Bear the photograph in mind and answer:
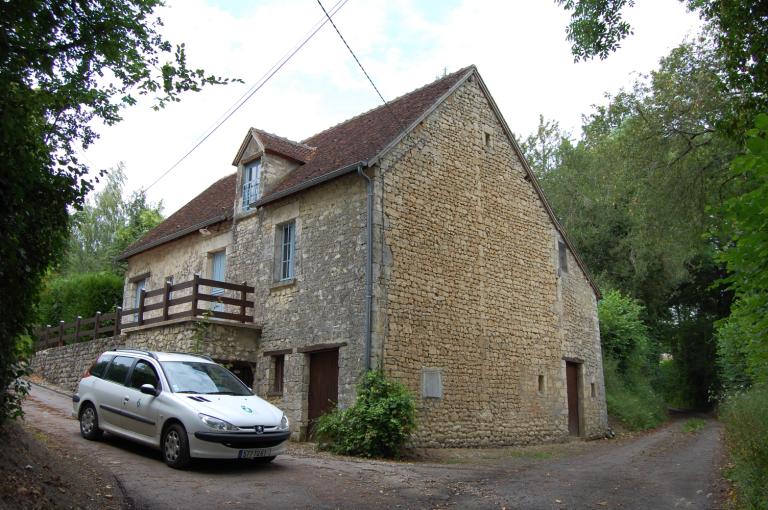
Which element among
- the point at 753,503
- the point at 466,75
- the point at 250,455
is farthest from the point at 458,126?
the point at 753,503

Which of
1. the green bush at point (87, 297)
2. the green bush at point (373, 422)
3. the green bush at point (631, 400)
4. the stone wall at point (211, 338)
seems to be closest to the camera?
the green bush at point (373, 422)

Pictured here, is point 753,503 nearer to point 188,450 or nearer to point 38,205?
point 188,450

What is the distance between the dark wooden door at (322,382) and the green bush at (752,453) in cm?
716

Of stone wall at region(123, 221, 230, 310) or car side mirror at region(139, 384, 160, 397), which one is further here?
stone wall at region(123, 221, 230, 310)

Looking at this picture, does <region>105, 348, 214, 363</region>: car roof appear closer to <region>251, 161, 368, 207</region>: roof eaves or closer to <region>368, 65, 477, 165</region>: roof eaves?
<region>251, 161, 368, 207</region>: roof eaves

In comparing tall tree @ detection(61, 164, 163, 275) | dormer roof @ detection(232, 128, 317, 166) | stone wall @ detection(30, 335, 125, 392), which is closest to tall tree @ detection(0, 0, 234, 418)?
dormer roof @ detection(232, 128, 317, 166)

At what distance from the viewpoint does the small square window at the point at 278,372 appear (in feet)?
46.5

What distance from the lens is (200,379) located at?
9.39 meters

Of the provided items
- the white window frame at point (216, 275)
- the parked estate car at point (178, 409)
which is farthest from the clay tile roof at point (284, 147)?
the parked estate car at point (178, 409)

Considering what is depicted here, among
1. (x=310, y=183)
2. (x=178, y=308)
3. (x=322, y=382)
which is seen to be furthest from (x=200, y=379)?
(x=178, y=308)

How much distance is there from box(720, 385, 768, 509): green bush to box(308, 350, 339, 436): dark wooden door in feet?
23.5

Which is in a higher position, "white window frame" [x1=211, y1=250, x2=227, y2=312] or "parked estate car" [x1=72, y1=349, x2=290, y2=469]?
"white window frame" [x1=211, y1=250, x2=227, y2=312]

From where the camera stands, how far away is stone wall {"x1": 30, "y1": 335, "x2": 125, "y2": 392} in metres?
17.6

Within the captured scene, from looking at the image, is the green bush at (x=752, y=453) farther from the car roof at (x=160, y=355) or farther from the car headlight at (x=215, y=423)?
the car roof at (x=160, y=355)
